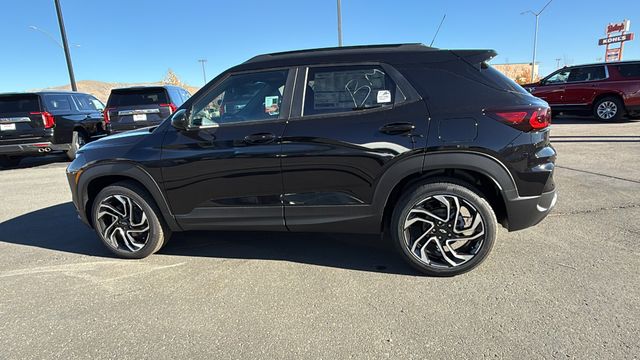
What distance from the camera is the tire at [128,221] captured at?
3504 mm

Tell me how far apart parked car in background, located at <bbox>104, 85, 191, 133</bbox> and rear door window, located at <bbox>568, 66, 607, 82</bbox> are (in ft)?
40.2

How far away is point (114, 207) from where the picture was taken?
3.62 m

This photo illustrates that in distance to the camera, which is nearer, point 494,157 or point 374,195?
point 494,157

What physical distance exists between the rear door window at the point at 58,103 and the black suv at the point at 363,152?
701cm

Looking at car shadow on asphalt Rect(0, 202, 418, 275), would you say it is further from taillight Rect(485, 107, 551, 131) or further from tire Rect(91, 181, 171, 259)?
taillight Rect(485, 107, 551, 131)

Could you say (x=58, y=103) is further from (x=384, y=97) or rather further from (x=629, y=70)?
(x=629, y=70)

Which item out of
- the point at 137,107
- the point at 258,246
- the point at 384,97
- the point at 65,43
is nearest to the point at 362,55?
the point at 384,97

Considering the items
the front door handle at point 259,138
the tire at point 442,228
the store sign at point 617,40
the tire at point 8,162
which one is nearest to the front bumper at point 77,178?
the front door handle at point 259,138

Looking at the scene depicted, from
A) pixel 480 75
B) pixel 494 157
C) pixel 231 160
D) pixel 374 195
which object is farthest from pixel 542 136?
pixel 231 160

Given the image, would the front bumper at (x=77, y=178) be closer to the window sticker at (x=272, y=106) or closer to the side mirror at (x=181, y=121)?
the side mirror at (x=181, y=121)

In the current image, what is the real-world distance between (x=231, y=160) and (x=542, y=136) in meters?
2.43

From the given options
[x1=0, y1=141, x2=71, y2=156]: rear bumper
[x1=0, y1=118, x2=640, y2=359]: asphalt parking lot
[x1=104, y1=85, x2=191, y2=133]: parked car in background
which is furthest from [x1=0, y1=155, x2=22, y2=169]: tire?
[x1=0, y1=118, x2=640, y2=359]: asphalt parking lot

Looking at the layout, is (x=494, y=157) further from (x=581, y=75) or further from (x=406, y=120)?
(x=581, y=75)

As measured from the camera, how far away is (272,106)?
317cm
